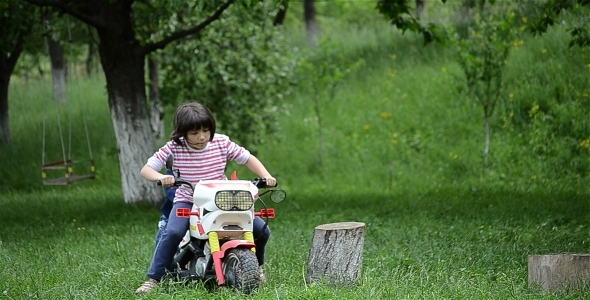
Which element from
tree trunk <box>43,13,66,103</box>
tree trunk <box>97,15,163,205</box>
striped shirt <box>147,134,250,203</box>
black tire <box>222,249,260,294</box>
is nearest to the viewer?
black tire <box>222,249,260,294</box>

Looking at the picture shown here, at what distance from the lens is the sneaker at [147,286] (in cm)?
704

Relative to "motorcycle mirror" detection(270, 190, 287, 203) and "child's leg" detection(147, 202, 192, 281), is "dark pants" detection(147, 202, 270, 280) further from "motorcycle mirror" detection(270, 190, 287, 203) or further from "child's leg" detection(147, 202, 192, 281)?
"motorcycle mirror" detection(270, 190, 287, 203)

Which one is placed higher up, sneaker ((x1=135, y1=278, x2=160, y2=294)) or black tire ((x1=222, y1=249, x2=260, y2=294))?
black tire ((x1=222, y1=249, x2=260, y2=294))

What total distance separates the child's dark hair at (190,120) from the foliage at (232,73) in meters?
11.8

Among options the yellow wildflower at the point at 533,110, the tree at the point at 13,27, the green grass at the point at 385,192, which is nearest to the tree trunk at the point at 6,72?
the tree at the point at 13,27

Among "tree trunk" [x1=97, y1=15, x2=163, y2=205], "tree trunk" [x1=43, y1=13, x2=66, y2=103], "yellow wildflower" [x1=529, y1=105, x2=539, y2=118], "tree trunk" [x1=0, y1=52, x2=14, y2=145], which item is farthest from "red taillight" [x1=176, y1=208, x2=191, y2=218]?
"tree trunk" [x1=43, y1=13, x2=66, y2=103]

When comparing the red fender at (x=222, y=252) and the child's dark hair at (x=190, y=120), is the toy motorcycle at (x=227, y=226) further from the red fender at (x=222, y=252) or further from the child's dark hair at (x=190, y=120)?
the child's dark hair at (x=190, y=120)

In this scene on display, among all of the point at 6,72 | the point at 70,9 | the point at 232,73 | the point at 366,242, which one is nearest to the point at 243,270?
the point at 366,242

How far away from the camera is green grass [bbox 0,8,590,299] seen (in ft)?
25.3

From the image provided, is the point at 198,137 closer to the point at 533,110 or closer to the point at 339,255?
the point at 339,255

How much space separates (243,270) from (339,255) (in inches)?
36.0

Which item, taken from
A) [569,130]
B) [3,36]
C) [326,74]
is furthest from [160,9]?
[569,130]

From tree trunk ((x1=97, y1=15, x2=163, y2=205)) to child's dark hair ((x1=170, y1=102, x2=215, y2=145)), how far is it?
782cm

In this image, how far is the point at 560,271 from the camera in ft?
22.5
